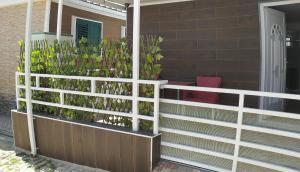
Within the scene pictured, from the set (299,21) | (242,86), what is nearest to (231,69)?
(242,86)

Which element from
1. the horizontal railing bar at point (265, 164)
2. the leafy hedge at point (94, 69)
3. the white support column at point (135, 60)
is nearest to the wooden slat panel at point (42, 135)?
the leafy hedge at point (94, 69)

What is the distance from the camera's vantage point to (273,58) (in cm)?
593

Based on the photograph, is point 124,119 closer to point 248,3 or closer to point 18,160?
point 18,160

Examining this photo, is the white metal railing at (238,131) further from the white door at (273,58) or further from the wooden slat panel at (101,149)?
the white door at (273,58)

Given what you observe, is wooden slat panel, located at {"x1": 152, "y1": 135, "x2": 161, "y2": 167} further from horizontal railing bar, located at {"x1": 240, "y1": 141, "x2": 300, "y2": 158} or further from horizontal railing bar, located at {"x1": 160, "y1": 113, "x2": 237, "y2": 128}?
horizontal railing bar, located at {"x1": 240, "y1": 141, "x2": 300, "y2": 158}

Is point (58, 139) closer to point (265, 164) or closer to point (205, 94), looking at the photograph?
point (205, 94)

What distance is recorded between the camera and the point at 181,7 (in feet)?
23.0

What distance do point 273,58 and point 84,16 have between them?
5868 mm

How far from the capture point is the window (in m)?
9.08

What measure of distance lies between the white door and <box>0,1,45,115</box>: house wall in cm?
655

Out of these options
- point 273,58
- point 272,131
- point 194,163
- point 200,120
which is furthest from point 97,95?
point 273,58

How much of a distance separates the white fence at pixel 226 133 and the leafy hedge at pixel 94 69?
0.16 meters

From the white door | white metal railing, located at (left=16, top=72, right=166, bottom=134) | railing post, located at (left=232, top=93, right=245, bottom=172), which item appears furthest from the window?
railing post, located at (left=232, top=93, right=245, bottom=172)

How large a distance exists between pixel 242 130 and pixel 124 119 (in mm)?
1797
